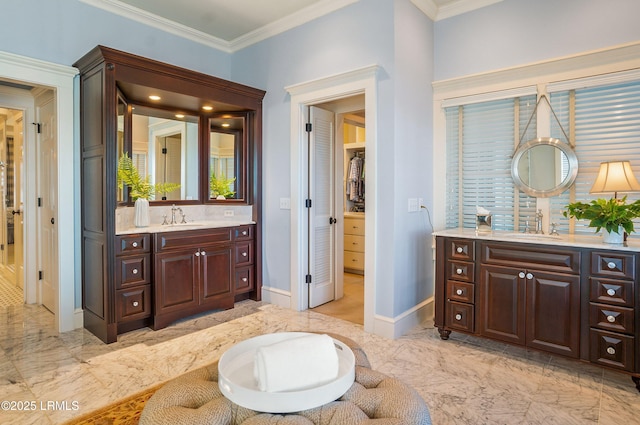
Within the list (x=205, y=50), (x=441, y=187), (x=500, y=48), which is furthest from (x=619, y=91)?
(x=205, y=50)

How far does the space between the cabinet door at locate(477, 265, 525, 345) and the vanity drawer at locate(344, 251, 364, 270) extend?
2866mm

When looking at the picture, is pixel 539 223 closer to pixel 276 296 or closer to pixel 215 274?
pixel 276 296

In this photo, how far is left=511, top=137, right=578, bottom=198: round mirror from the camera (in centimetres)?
303

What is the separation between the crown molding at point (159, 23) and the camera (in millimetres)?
3576

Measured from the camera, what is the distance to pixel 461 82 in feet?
11.6

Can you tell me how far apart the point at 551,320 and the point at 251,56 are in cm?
403

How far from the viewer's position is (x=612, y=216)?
240 cm

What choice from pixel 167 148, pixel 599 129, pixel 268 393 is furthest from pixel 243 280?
pixel 599 129

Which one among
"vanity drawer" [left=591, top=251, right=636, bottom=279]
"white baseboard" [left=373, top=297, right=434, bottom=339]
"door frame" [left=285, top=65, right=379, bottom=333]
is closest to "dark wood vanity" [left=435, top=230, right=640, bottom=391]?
"vanity drawer" [left=591, top=251, right=636, bottom=279]

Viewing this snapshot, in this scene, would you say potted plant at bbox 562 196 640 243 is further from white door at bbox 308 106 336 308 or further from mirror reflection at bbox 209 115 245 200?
mirror reflection at bbox 209 115 245 200

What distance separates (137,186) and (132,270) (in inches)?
36.8

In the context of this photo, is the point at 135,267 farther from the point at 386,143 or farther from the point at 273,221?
the point at 386,143

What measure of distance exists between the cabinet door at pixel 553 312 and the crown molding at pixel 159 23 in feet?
13.7

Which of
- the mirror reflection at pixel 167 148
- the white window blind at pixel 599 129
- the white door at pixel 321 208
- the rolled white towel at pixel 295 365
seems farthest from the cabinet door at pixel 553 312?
the mirror reflection at pixel 167 148
